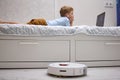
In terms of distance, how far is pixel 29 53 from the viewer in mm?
1879

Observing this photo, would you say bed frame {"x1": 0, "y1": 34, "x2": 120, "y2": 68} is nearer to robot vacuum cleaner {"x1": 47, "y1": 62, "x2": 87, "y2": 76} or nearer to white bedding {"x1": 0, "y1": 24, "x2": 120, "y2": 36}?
white bedding {"x1": 0, "y1": 24, "x2": 120, "y2": 36}

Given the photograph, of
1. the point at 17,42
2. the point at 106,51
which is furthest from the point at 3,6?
the point at 106,51

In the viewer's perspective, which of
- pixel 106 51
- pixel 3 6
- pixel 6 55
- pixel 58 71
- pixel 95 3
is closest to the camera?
pixel 58 71

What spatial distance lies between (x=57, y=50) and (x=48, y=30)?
0.72 feet

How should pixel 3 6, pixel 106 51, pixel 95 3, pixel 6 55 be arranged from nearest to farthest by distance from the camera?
1. pixel 6 55
2. pixel 106 51
3. pixel 3 6
4. pixel 95 3

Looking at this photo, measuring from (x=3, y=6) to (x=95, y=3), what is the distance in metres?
1.54

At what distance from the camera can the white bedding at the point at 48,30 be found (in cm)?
183

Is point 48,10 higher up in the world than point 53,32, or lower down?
higher up

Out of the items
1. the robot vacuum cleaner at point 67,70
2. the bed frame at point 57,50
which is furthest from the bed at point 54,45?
the robot vacuum cleaner at point 67,70

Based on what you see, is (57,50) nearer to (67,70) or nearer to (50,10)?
(67,70)

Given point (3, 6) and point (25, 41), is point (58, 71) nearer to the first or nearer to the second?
point (25, 41)

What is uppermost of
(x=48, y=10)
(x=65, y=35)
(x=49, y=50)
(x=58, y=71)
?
(x=48, y=10)

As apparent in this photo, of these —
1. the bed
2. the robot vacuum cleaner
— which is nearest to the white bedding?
the bed

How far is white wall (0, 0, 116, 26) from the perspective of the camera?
3.08 m
